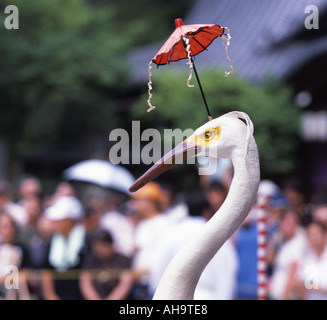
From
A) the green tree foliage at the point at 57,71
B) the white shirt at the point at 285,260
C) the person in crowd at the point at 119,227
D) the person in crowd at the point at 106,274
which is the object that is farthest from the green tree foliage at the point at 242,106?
the person in crowd at the point at 106,274

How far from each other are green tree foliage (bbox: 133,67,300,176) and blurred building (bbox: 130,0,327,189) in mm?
701

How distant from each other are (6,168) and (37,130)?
2.98 feet

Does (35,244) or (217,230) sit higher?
(35,244)

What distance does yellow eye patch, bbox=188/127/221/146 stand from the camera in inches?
88.2

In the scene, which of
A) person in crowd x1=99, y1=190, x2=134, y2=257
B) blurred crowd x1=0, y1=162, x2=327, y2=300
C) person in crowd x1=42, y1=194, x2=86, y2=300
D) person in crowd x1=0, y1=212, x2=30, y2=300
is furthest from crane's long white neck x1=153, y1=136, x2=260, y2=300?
person in crowd x1=99, y1=190, x2=134, y2=257

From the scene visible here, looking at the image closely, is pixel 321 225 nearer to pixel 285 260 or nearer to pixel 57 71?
pixel 285 260

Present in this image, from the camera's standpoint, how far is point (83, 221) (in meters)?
6.07

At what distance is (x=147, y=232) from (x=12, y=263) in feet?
3.27

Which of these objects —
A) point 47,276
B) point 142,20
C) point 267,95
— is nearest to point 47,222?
point 47,276

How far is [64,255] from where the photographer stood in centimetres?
547

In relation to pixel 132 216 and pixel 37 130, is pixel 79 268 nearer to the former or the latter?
pixel 132 216

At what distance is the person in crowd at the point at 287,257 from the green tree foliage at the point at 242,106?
3634 millimetres

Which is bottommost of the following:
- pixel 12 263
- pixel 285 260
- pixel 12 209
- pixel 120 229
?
pixel 285 260

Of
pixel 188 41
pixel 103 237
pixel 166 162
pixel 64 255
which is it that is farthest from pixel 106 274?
pixel 188 41
